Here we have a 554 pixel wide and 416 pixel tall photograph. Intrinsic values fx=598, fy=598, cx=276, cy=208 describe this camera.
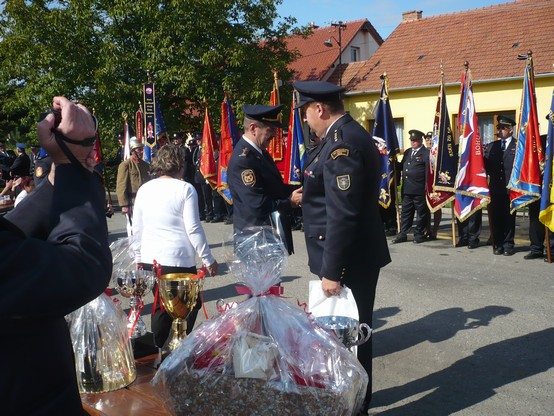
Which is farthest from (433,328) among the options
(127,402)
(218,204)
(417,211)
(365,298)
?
(218,204)

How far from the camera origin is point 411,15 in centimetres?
2648

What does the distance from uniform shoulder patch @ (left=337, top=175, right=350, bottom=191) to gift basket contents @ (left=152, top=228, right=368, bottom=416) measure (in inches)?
37.7

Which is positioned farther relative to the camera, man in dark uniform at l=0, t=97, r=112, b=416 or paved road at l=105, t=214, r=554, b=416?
paved road at l=105, t=214, r=554, b=416

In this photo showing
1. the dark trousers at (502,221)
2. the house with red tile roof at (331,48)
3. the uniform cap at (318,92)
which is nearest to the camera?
the uniform cap at (318,92)

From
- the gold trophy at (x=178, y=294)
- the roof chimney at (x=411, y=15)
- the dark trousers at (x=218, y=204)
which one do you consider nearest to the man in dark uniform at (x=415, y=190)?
the dark trousers at (x=218, y=204)

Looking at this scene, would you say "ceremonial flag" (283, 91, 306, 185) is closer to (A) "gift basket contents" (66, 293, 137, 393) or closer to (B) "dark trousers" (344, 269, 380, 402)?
(B) "dark trousers" (344, 269, 380, 402)

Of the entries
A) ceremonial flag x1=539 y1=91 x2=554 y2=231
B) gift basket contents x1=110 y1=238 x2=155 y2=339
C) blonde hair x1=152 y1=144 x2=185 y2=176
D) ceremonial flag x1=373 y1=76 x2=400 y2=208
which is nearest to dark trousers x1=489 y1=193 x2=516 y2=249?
ceremonial flag x1=539 y1=91 x2=554 y2=231

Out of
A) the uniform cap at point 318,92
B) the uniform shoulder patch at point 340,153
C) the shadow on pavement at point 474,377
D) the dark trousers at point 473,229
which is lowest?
the shadow on pavement at point 474,377

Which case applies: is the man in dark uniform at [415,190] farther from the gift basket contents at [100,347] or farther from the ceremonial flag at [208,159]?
the gift basket contents at [100,347]

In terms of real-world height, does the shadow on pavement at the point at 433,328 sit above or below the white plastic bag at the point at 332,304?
below

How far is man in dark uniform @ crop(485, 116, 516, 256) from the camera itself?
9.92 meters

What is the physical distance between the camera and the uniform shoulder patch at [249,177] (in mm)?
4789

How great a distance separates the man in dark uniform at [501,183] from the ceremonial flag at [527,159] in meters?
0.49

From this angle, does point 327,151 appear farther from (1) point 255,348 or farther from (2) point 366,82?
(2) point 366,82
